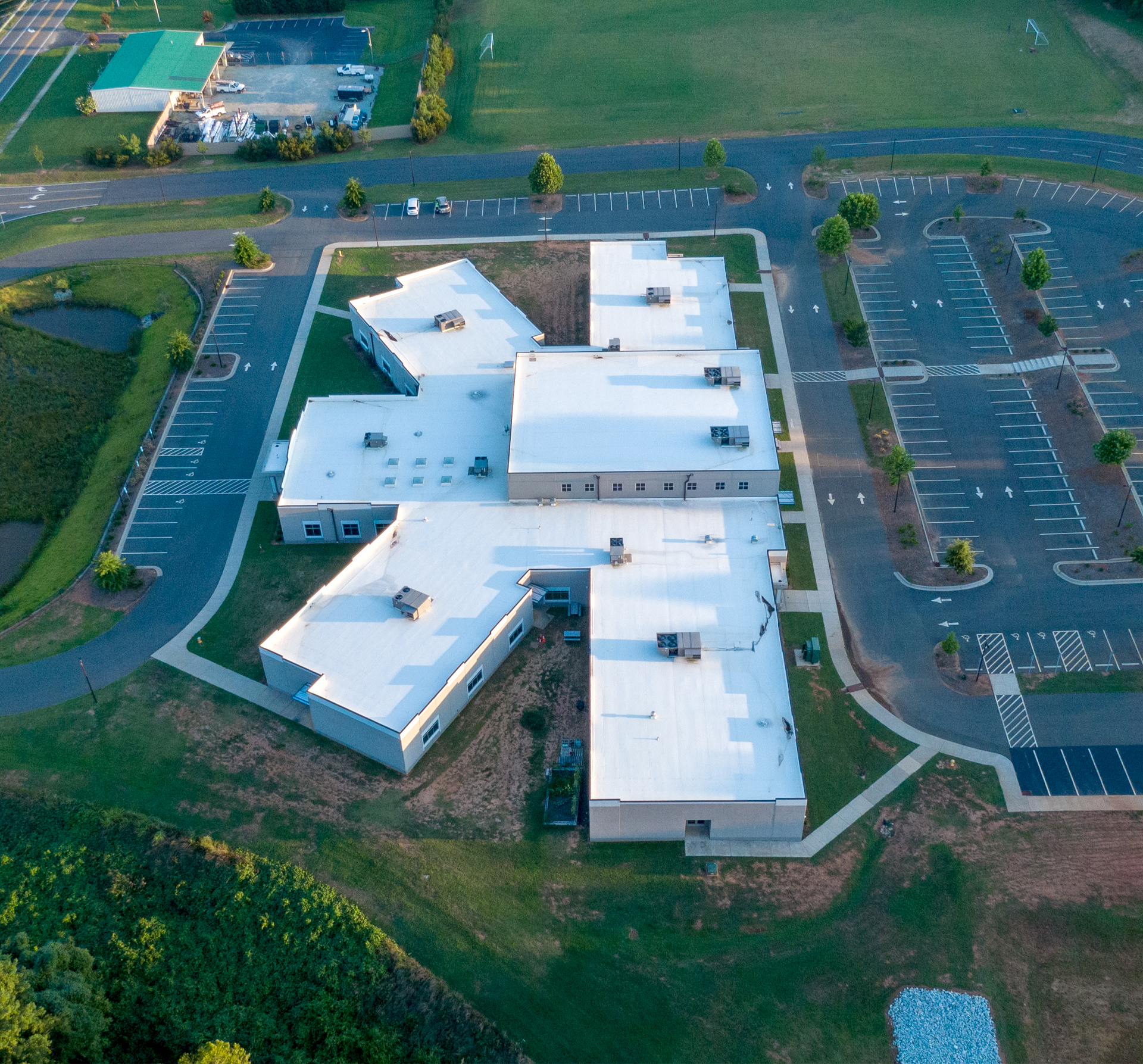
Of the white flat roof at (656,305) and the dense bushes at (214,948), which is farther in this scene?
the white flat roof at (656,305)

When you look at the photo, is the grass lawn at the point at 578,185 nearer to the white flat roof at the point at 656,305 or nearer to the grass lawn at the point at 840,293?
the white flat roof at the point at 656,305

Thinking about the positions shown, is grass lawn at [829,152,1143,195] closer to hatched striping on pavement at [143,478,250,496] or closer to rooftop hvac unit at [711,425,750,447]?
rooftop hvac unit at [711,425,750,447]

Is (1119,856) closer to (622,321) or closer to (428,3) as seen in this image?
(622,321)

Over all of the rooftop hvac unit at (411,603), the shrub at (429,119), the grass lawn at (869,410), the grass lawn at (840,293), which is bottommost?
the rooftop hvac unit at (411,603)

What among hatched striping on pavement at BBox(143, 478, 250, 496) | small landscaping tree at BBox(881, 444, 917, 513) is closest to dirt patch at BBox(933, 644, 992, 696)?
small landscaping tree at BBox(881, 444, 917, 513)

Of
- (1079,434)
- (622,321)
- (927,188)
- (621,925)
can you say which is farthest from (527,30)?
(621,925)

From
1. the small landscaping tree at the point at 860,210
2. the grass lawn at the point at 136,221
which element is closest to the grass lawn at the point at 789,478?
the small landscaping tree at the point at 860,210
